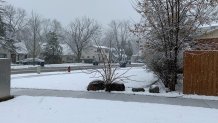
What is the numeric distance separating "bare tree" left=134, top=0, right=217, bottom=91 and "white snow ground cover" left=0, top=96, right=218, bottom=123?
5.44 m

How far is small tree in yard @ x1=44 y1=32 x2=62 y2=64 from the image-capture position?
7850 cm

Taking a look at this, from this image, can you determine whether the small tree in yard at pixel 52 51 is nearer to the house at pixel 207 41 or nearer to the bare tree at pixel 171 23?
the house at pixel 207 41

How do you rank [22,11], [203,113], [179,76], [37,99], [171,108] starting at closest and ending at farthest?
[203,113]
[171,108]
[37,99]
[179,76]
[22,11]

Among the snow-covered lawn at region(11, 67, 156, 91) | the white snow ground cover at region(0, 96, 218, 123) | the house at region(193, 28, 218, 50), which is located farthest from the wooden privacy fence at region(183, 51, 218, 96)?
the snow-covered lawn at region(11, 67, 156, 91)

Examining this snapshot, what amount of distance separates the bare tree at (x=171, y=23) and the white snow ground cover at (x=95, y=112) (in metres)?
5.44

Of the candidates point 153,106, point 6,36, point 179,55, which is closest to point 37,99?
point 153,106

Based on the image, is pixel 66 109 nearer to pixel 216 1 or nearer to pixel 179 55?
pixel 179 55

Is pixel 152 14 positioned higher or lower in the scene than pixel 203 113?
higher

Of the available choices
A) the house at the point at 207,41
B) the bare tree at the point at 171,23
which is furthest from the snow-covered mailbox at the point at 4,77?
the house at the point at 207,41

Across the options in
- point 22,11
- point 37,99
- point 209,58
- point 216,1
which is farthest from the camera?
point 22,11

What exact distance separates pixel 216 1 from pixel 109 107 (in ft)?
29.2

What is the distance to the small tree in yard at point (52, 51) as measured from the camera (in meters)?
78.5

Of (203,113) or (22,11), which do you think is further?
(22,11)

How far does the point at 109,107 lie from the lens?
509 inches
